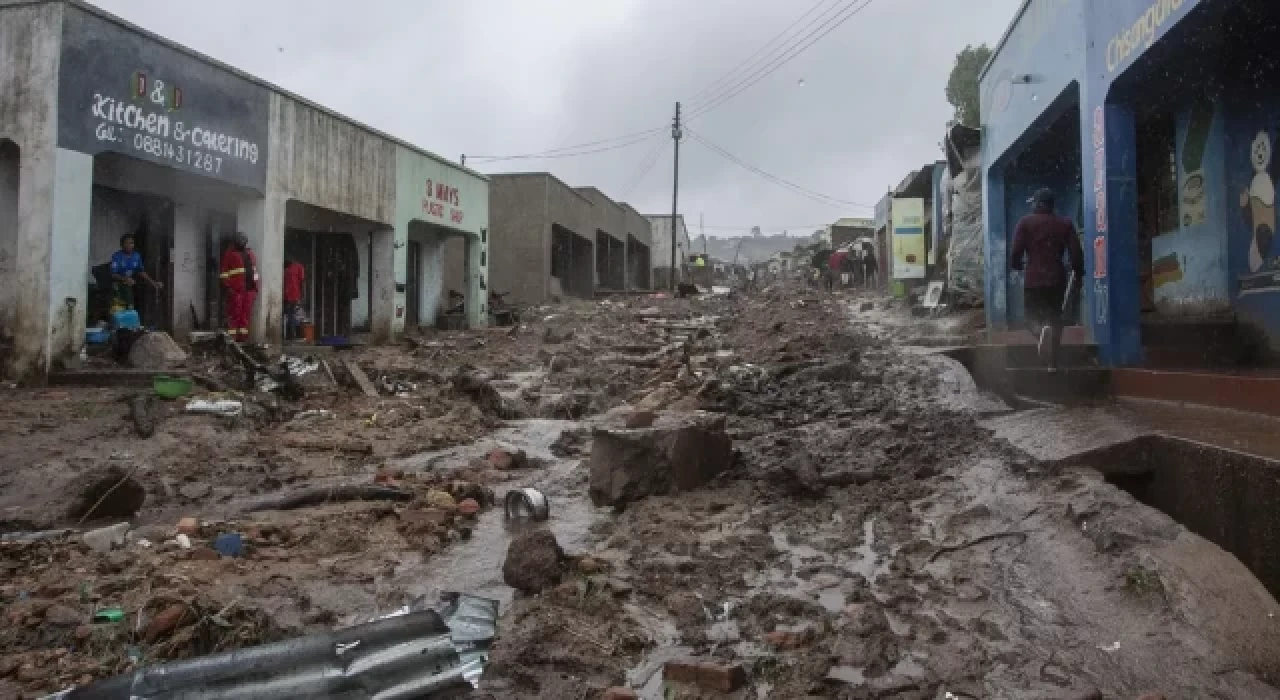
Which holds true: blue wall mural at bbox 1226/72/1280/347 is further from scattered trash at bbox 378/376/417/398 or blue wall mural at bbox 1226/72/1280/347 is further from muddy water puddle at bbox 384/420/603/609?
scattered trash at bbox 378/376/417/398

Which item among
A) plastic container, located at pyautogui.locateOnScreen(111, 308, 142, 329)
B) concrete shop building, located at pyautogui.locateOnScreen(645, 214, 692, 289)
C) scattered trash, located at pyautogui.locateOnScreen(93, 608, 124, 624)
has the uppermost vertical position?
concrete shop building, located at pyautogui.locateOnScreen(645, 214, 692, 289)

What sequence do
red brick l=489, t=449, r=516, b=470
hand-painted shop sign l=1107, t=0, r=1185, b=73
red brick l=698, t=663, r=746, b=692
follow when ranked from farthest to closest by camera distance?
1. red brick l=489, t=449, r=516, b=470
2. hand-painted shop sign l=1107, t=0, r=1185, b=73
3. red brick l=698, t=663, r=746, b=692

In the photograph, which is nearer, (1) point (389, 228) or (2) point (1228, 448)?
(2) point (1228, 448)

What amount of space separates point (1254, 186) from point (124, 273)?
12574 millimetres

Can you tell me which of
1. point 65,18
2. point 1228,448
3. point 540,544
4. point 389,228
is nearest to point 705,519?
point 540,544

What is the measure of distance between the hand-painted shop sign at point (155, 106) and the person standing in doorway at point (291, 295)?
1.81m

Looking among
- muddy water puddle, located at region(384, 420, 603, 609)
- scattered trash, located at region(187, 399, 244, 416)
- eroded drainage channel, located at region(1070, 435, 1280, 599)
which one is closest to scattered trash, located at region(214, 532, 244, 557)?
muddy water puddle, located at region(384, 420, 603, 609)

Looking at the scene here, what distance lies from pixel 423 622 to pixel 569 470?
3.86m

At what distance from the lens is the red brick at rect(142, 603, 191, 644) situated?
2.98m

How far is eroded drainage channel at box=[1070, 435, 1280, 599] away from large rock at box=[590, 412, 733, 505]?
233 cm

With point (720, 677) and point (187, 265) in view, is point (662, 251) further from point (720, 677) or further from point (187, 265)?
point (720, 677)

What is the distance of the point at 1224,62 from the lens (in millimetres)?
7055

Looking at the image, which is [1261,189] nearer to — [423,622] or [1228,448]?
[1228,448]

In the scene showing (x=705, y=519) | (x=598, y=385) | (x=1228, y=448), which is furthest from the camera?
(x=598, y=385)
